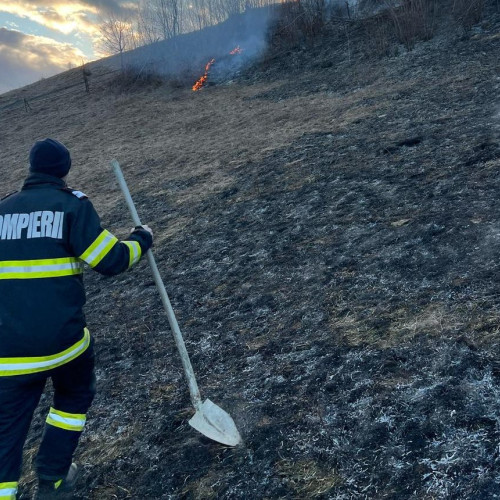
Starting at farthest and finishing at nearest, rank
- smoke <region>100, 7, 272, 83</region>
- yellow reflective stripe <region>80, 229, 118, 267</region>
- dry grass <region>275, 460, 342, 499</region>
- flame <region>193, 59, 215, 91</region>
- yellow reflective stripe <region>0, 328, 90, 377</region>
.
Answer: smoke <region>100, 7, 272, 83</region>, flame <region>193, 59, 215, 91</region>, yellow reflective stripe <region>80, 229, 118, 267</region>, yellow reflective stripe <region>0, 328, 90, 377</region>, dry grass <region>275, 460, 342, 499</region>

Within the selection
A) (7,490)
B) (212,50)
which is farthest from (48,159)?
(212,50)

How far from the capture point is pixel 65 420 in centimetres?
263

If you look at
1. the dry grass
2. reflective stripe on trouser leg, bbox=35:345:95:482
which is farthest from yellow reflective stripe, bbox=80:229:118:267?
the dry grass

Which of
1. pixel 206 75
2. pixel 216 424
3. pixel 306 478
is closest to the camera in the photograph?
pixel 306 478

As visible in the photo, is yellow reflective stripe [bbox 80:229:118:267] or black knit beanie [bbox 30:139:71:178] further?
black knit beanie [bbox 30:139:71:178]

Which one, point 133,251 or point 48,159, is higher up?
point 48,159

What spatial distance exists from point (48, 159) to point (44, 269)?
629 millimetres

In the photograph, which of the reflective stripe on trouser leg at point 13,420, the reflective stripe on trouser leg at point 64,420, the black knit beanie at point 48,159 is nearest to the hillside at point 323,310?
the reflective stripe on trouser leg at point 64,420

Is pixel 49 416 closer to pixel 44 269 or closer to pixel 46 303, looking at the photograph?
pixel 46 303

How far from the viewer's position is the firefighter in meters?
2.38

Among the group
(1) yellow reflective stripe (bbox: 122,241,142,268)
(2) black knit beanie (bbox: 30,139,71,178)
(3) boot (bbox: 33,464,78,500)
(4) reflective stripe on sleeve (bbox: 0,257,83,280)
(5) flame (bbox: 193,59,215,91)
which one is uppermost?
(5) flame (bbox: 193,59,215,91)

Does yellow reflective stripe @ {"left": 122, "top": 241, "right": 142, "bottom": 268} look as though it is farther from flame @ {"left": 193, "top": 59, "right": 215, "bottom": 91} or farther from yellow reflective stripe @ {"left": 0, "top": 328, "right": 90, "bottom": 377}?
flame @ {"left": 193, "top": 59, "right": 215, "bottom": 91}

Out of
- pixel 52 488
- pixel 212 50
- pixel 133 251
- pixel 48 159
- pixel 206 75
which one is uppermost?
pixel 212 50

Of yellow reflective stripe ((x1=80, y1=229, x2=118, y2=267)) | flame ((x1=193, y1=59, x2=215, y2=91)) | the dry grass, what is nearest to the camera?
the dry grass
